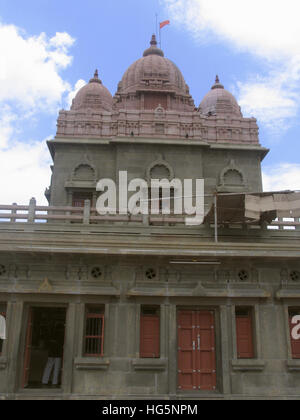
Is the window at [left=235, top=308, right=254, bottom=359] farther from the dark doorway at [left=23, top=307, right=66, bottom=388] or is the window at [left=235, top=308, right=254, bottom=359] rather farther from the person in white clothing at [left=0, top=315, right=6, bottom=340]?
the dark doorway at [left=23, top=307, right=66, bottom=388]

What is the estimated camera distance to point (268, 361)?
14.2 metres

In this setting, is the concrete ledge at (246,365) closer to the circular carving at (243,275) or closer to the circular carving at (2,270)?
the circular carving at (243,275)

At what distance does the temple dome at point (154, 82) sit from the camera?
97.1ft

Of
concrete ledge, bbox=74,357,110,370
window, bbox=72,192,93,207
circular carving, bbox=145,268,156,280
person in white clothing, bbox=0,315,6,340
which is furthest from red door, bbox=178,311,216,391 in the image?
window, bbox=72,192,93,207

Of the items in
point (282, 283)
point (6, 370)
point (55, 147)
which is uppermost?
point (55, 147)

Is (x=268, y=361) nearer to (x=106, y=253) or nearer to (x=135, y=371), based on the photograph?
(x=135, y=371)

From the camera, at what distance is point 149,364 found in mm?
13852

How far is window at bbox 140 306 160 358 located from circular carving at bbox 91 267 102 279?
81.1 inches

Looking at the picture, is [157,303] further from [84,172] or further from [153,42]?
[153,42]

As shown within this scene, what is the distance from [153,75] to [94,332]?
2192cm

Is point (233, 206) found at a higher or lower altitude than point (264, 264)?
higher

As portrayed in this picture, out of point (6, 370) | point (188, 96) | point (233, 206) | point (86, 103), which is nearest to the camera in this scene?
point (6, 370)

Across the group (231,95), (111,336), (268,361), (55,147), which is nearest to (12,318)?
(111,336)

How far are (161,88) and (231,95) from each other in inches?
254
